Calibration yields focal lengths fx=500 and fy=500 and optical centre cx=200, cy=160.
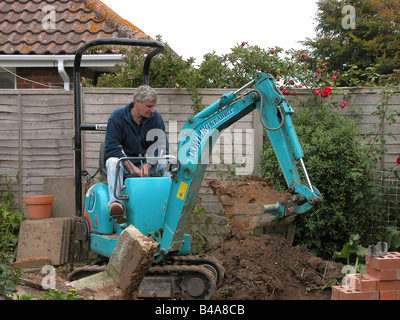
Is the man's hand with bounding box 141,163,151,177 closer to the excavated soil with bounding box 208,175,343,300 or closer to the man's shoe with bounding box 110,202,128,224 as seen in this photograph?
the man's shoe with bounding box 110,202,128,224

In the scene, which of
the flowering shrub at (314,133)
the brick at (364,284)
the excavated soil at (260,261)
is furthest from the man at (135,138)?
the brick at (364,284)

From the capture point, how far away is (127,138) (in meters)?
5.26

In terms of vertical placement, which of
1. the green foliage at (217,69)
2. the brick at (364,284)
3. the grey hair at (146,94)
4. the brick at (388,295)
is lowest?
the brick at (388,295)

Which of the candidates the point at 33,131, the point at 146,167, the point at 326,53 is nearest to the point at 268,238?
the point at 146,167

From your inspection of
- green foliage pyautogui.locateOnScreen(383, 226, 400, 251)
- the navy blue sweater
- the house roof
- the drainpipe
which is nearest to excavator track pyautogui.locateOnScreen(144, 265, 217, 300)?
the navy blue sweater

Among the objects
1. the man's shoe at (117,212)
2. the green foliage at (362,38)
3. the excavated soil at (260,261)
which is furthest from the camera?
the green foliage at (362,38)

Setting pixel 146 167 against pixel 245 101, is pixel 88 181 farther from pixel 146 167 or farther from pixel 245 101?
pixel 245 101

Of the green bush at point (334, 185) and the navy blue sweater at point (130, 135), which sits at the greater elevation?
the navy blue sweater at point (130, 135)

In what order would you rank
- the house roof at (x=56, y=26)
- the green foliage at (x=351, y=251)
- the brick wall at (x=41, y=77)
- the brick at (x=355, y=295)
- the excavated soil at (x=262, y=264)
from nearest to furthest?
the brick at (x=355, y=295) < the excavated soil at (x=262, y=264) < the green foliage at (x=351, y=251) < the house roof at (x=56, y=26) < the brick wall at (x=41, y=77)

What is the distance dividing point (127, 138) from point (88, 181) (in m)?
0.82

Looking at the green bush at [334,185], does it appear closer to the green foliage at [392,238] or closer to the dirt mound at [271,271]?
the green foliage at [392,238]

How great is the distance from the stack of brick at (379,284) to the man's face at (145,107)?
8.53ft

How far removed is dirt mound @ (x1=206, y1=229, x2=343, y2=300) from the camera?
5.01m

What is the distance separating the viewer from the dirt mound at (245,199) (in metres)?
4.25
